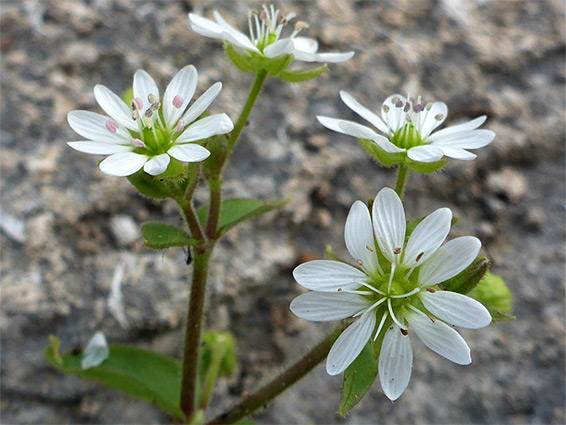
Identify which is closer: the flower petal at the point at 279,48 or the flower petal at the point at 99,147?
the flower petal at the point at 99,147

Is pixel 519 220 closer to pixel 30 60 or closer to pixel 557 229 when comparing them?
pixel 557 229

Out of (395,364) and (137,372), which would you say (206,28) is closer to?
(395,364)

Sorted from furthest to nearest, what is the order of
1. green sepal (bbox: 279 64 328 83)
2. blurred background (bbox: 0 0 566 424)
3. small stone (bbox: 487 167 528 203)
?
small stone (bbox: 487 167 528 203) → blurred background (bbox: 0 0 566 424) → green sepal (bbox: 279 64 328 83)

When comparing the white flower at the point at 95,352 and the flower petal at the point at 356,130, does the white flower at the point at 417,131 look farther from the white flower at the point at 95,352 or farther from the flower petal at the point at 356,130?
the white flower at the point at 95,352

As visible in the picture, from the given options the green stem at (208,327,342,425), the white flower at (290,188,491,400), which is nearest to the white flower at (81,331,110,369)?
the green stem at (208,327,342,425)

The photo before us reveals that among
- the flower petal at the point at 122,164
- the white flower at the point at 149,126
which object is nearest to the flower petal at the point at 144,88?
the white flower at the point at 149,126

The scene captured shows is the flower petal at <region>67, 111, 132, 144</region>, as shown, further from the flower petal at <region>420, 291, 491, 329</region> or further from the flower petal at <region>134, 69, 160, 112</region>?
the flower petal at <region>420, 291, 491, 329</region>

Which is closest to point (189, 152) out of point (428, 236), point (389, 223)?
point (389, 223)
